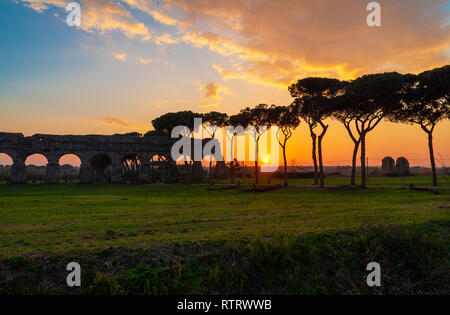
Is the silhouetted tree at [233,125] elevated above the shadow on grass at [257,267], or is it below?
above

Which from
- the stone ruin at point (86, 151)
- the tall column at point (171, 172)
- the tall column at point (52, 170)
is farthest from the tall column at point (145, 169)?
the tall column at point (52, 170)

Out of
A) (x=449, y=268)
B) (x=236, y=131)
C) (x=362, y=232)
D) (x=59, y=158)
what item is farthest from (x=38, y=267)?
(x=59, y=158)

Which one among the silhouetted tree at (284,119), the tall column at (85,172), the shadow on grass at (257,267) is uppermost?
the silhouetted tree at (284,119)

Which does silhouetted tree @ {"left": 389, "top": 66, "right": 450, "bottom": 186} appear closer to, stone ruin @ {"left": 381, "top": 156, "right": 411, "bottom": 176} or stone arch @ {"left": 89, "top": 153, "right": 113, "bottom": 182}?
stone ruin @ {"left": 381, "top": 156, "right": 411, "bottom": 176}

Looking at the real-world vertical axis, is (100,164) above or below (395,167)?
above

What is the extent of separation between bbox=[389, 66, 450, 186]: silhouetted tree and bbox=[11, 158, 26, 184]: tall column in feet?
178

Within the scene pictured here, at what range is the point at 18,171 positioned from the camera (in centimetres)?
4559

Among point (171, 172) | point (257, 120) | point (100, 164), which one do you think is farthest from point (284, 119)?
point (100, 164)

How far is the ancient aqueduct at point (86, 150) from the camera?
45.8 m

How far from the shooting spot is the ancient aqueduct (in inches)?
1804

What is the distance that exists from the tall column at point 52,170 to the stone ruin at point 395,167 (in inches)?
2471

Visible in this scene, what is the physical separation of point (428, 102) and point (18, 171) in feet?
191

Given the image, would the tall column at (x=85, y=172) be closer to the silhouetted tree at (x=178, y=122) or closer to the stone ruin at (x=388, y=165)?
the silhouetted tree at (x=178, y=122)

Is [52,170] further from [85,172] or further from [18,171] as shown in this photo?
[85,172]
